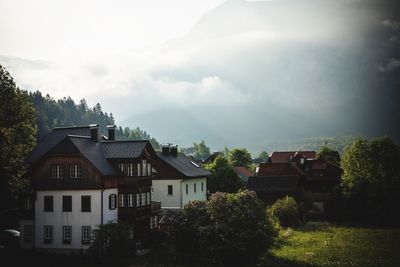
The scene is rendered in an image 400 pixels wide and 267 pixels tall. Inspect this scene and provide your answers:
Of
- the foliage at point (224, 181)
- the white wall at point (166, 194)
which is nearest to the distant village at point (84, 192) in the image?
the white wall at point (166, 194)

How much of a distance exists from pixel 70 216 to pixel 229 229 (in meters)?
16.5

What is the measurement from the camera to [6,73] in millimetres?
39719

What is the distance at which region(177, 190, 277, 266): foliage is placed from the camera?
37094 millimetres

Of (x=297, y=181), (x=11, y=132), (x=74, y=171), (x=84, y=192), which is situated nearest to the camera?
(x=11, y=132)

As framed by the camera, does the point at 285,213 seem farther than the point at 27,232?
Yes

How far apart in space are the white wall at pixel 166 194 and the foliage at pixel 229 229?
19897 millimetres

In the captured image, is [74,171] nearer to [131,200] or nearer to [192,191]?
[131,200]

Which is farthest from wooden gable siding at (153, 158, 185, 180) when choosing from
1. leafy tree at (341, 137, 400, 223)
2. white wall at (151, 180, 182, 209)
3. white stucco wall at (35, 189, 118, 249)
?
leafy tree at (341, 137, 400, 223)

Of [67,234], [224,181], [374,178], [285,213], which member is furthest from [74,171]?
[374,178]

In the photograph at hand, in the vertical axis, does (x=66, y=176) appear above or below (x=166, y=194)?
above

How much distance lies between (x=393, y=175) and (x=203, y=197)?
103ft

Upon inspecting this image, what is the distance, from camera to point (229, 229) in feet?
122

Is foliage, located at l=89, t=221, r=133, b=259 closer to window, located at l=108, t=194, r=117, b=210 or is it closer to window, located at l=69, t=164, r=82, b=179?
window, located at l=108, t=194, r=117, b=210

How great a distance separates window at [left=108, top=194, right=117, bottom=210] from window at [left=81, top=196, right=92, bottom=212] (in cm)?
203
